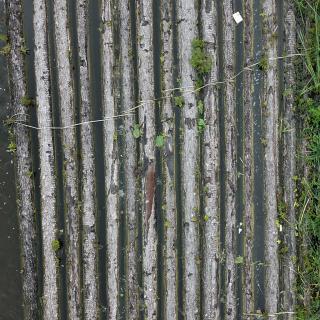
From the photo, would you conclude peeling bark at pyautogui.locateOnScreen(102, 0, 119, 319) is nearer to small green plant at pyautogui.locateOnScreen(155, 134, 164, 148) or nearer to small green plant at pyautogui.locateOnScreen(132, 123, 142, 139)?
small green plant at pyautogui.locateOnScreen(132, 123, 142, 139)

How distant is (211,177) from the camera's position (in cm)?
373

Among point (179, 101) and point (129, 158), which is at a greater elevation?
point (179, 101)

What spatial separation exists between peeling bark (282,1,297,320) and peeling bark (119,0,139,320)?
1.40m

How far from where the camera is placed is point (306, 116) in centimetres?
372

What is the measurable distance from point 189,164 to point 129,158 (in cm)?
56

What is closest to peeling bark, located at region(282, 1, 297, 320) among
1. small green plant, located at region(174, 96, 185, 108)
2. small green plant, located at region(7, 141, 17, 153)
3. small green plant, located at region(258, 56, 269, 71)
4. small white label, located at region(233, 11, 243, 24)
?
small green plant, located at region(258, 56, 269, 71)

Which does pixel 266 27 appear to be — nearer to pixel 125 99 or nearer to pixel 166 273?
pixel 125 99

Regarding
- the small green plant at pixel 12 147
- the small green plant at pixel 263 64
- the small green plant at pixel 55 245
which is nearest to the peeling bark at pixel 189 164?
the small green plant at pixel 263 64

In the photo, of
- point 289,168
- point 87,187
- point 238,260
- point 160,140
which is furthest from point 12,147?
point 289,168

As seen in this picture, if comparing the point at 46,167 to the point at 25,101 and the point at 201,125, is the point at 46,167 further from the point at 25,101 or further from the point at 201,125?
the point at 201,125

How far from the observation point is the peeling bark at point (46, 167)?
3684 mm

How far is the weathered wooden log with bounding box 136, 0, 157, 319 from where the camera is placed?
367cm

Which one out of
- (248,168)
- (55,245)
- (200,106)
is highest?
(200,106)

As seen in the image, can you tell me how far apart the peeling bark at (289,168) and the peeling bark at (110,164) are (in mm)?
1571
